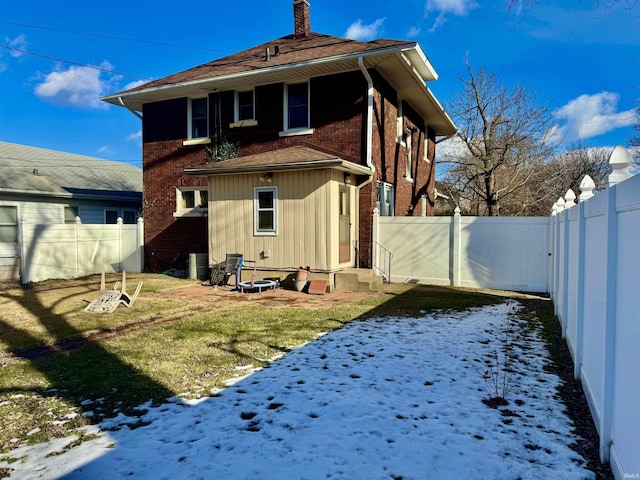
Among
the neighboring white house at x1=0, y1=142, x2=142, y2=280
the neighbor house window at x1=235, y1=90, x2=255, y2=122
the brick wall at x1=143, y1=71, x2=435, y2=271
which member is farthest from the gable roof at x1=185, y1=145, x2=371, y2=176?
the neighboring white house at x1=0, y1=142, x2=142, y2=280

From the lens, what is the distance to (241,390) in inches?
169

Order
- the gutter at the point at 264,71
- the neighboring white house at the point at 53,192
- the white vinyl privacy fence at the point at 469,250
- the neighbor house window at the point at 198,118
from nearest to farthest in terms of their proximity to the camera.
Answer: the gutter at the point at 264,71 → the white vinyl privacy fence at the point at 469,250 → the neighbor house window at the point at 198,118 → the neighboring white house at the point at 53,192

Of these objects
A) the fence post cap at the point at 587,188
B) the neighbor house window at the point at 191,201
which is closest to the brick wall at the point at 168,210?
the neighbor house window at the point at 191,201

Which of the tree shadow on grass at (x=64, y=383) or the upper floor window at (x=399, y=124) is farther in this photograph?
the upper floor window at (x=399, y=124)

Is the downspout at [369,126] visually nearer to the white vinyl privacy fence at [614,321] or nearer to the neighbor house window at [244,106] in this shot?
the neighbor house window at [244,106]

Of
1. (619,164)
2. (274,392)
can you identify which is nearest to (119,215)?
(274,392)

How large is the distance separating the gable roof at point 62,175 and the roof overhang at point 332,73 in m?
4.67

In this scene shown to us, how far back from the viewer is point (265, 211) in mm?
11648

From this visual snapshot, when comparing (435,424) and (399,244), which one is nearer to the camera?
(435,424)

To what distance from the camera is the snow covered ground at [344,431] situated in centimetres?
285

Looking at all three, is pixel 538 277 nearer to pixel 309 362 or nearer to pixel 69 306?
pixel 309 362

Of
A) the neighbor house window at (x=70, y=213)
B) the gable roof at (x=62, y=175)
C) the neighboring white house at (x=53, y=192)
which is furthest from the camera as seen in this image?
the neighbor house window at (x=70, y=213)

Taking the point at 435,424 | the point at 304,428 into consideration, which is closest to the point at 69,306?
the point at 304,428

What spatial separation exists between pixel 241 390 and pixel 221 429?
0.86 m
